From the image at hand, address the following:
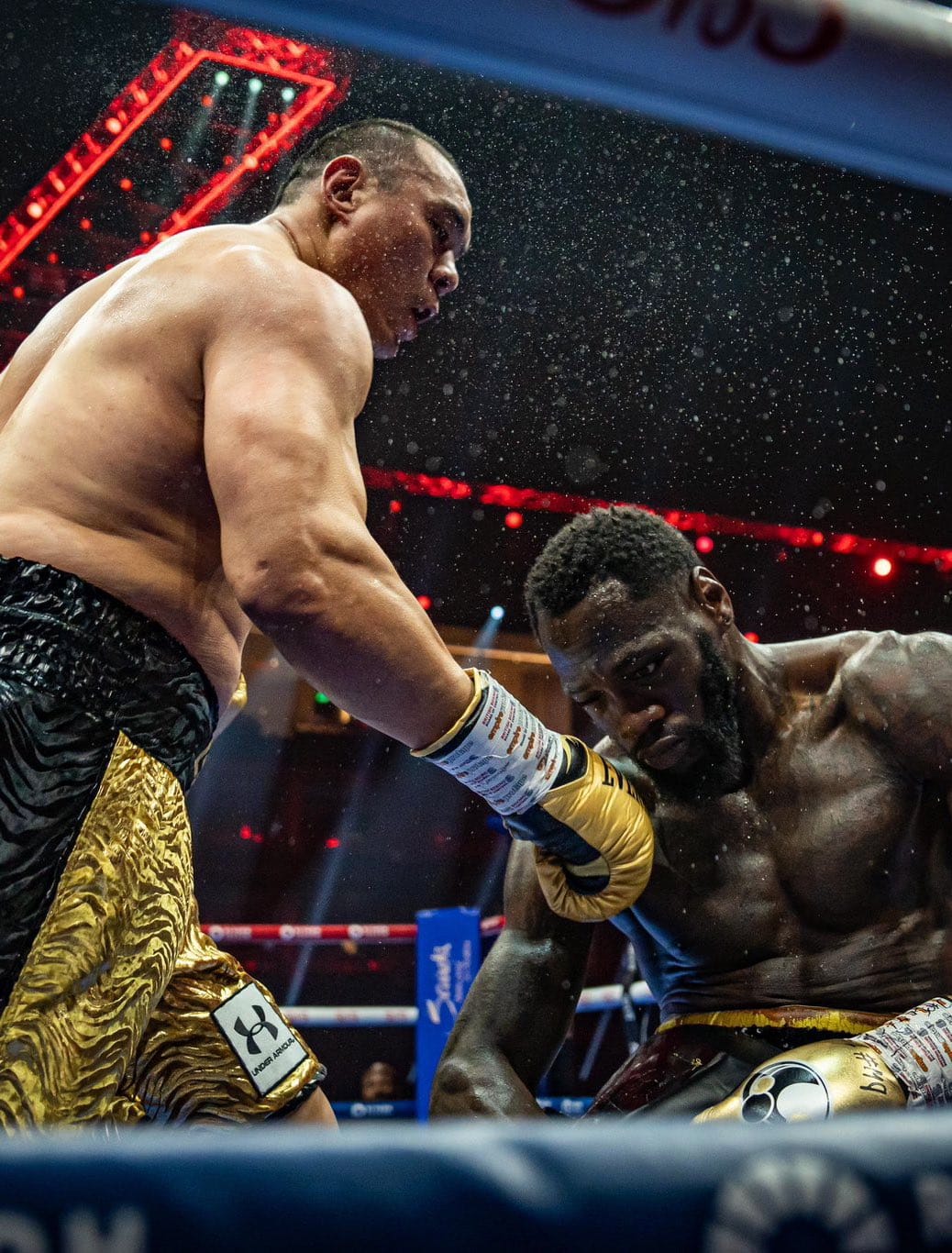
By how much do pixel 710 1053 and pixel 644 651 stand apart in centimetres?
57

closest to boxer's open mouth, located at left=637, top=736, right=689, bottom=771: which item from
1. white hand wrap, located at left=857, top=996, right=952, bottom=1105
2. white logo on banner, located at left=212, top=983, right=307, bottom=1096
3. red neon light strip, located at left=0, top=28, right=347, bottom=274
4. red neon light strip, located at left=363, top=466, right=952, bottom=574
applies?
white hand wrap, located at left=857, top=996, right=952, bottom=1105

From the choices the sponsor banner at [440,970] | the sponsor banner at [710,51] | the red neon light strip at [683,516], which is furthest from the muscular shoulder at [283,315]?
the red neon light strip at [683,516]

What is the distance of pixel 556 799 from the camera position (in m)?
1.47

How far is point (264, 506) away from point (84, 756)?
298 millimetres

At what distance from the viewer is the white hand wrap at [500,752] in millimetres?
1308

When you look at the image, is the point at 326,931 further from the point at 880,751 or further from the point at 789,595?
the point at 789,595

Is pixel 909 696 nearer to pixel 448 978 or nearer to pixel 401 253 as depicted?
pixel 401 253

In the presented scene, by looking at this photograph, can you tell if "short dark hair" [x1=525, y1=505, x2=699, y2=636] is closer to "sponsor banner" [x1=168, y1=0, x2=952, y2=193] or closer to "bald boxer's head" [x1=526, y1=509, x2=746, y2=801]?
"bald boxer's head" [x1=526, y1=509, x2=746, y2=801]

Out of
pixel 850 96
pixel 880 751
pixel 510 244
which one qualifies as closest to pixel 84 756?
pixel 850 96

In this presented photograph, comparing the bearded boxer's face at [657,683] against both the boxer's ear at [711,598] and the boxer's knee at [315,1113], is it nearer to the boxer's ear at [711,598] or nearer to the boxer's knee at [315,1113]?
the boxer's ear at [711,598]

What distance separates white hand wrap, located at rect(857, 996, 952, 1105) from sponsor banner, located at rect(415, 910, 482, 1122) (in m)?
2.70

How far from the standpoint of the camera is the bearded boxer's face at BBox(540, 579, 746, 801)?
5.91 ft

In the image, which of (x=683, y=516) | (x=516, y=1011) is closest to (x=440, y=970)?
(x=516, y=1011)

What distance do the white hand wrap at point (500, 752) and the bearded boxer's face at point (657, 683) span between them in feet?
1.10
